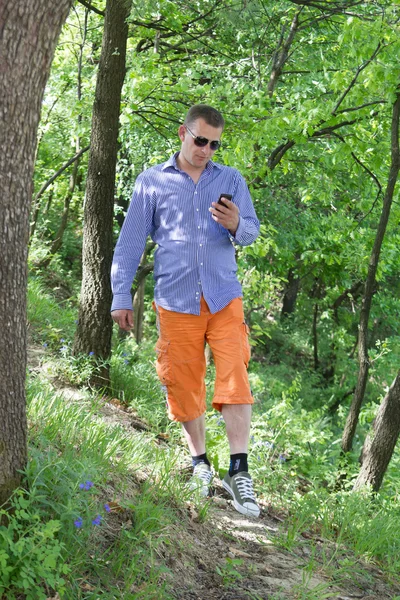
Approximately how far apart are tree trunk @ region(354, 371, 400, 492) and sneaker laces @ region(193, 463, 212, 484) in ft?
8.84

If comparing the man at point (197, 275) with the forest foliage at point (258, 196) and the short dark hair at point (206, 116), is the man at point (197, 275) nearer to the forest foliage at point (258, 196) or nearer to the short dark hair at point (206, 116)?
the short dark hair at point (206, 116)

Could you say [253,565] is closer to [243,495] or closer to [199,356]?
[243,495]

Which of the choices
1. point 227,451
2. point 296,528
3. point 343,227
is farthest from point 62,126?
point 296,528

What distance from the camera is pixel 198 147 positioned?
431 cm

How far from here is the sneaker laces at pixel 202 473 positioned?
14.6ft

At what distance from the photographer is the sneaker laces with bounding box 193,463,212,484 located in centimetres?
445

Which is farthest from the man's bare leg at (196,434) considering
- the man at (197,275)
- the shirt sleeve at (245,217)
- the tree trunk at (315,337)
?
the tree trunk at (315,337)

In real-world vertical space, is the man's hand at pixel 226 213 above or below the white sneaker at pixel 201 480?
above

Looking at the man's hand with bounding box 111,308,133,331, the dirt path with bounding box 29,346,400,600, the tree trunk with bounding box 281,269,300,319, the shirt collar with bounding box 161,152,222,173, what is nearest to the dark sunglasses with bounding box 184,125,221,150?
the shirt collar with bounding box 161,152,222,173

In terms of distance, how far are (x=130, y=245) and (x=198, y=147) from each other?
68cm

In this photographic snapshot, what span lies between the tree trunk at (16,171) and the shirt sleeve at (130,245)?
1466 mm

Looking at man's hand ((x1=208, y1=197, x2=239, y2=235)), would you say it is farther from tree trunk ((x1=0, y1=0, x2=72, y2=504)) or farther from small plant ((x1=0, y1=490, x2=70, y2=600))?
small plant ((x1=0, y1=490, x2=70, y2=600))

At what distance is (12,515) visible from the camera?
2883mm

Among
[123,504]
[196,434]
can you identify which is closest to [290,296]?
[196,434]
